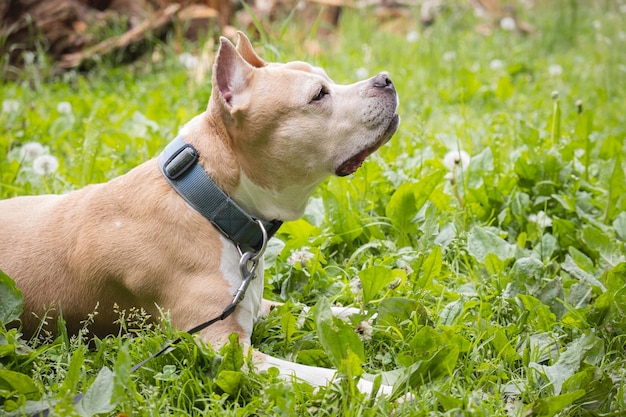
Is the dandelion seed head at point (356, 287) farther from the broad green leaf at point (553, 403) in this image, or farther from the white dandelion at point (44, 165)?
the white dandelion at point (44, 165)

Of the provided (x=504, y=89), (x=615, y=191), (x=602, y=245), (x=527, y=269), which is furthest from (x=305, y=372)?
(x=504, y=89)

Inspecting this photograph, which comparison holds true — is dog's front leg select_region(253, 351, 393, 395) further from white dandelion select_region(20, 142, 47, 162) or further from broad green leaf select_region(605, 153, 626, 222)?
white dandelion select_region(20, 142, 47, 162)

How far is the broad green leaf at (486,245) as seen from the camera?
3.17 m

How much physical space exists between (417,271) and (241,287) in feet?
2.71

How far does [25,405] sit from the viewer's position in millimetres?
2057

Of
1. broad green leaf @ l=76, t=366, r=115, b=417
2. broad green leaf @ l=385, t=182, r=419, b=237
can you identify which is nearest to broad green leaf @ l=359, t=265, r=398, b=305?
Answer: broad green leaf @ l=385, t=182, r=419, b=237

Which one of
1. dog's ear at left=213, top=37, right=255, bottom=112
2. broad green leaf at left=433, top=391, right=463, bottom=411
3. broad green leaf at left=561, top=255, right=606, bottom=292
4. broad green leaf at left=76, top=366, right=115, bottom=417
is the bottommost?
broad green leaf at left=561, top=255, right=606, bottom=292

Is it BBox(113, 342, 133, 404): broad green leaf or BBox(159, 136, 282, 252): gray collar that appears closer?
BBox(113, 342, 133, 404): broad green leaf

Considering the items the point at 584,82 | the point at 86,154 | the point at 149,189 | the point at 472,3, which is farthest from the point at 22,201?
the point at 472,3

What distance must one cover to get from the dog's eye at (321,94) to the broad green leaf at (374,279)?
69cm

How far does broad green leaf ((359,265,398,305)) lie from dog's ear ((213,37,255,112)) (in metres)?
0.83

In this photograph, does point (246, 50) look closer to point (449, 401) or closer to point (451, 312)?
point (451, 312)

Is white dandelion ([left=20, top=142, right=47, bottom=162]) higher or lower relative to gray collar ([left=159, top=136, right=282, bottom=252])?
lower

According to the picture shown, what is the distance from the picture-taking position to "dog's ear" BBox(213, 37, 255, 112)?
256cm
